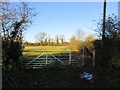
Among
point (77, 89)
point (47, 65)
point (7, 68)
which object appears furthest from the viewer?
point (47, 65)

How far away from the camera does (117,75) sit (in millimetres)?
3602

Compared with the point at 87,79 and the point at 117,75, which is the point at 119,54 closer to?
the point at 117,75

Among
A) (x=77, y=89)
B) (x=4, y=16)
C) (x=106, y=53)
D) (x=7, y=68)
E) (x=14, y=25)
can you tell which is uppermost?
(x=4, y=16)

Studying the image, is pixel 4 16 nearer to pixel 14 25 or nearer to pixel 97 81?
pixel 14 25

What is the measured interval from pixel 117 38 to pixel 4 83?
532cm

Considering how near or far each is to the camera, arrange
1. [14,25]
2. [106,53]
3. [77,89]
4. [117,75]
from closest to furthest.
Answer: [77,89] < [117,75] < [106,53] < [14,25]

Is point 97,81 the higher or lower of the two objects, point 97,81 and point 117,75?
the lower

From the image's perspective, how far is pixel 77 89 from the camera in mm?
3359

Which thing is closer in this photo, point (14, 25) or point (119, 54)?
point (119, 54)

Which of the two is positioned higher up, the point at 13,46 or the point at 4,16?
the point at 4,16

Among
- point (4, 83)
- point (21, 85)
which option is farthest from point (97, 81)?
point (4, 83)

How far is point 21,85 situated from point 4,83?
2.46 feet

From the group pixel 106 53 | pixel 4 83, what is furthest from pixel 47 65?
pixel 106 53

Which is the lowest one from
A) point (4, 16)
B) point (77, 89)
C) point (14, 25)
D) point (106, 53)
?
point (77, 89)
